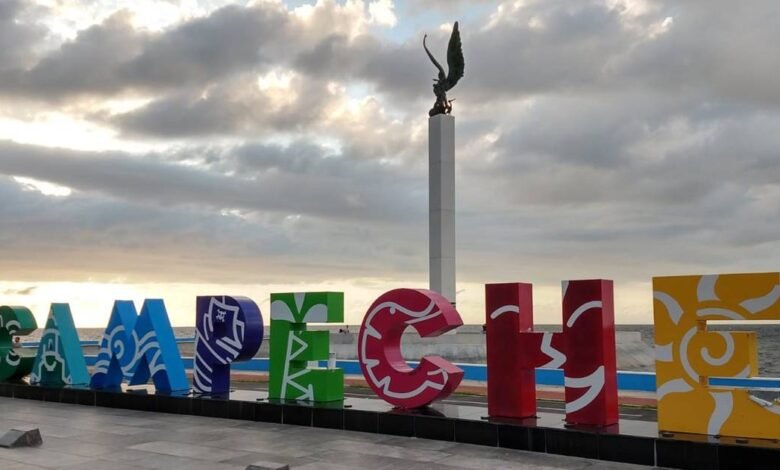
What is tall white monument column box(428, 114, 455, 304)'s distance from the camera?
109ft

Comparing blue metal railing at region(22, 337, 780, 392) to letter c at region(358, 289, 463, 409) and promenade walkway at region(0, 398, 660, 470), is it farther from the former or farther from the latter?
promenade walkway at region(0, 398, 660, 470)

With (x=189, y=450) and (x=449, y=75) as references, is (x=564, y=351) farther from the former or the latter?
(x=449, y=75)

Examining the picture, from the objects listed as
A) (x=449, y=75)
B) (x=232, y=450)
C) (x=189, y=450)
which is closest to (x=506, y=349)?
(x=232, y=450)

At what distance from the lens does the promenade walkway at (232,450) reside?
31.9 feet

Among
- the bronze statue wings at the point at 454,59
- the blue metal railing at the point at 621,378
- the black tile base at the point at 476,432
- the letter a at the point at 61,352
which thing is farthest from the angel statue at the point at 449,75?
the black tile base at the point at 476,432

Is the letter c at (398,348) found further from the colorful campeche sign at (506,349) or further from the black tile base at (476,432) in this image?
the black tile base at (476,432)

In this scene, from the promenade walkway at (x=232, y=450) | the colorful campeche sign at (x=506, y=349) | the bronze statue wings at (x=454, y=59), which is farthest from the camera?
the bronze statue wings at (x=454, y=59)

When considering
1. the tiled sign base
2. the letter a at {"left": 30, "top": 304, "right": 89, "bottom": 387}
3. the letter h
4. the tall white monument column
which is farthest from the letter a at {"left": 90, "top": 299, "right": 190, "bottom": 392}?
the tall white monument column

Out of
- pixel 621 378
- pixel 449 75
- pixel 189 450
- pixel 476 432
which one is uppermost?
pixel 449 75

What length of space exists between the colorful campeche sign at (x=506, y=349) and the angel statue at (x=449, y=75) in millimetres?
22509

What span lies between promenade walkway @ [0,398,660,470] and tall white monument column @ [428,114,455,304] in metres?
20.3

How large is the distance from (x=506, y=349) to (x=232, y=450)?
14.6 feet

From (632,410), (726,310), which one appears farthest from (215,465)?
(632,410)

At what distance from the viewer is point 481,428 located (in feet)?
35.8
